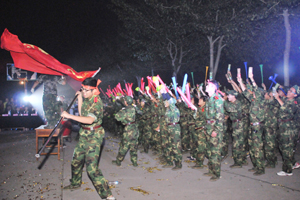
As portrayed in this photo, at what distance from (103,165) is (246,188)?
4145mm

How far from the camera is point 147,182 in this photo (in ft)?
20.2

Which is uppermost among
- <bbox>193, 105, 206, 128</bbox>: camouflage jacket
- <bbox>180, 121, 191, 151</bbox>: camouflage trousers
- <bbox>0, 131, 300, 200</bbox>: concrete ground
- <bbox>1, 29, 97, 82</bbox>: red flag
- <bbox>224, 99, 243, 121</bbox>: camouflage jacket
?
<bbox>1, 29, 97, 82</bbox>: red flag

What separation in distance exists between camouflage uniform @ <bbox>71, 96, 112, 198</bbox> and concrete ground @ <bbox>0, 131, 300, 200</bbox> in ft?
1.64

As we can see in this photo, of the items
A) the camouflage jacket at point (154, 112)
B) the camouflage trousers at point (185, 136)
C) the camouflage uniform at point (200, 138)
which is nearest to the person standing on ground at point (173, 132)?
the camouflage uniform at point (200, 138)

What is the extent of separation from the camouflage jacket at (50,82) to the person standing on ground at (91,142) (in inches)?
149

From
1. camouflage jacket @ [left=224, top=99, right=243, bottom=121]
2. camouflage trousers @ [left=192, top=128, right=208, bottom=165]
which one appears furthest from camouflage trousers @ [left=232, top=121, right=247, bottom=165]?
camouflage trousers @ [left=192, top=128, right=208, bottom=165]

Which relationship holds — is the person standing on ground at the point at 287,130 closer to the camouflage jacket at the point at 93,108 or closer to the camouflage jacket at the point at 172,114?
the camouflage jacket at the point at 172,114

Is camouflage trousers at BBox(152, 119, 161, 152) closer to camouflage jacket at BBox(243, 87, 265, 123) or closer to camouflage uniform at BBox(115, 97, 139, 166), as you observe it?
camouflage uniform at BBox(115, 97, 139, 166)

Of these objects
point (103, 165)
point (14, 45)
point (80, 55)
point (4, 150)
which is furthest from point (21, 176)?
point (80, 55)

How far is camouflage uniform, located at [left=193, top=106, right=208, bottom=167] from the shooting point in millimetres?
7492

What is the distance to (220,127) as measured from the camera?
20.6 feet

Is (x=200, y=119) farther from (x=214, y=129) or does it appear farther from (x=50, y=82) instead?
(x=50, y=82)

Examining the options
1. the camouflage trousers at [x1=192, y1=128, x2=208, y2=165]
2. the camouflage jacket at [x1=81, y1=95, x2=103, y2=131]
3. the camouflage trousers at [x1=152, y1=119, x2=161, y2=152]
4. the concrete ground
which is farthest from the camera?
the camouflage trousers at [x1=152, y1=119, x2=161, y2=152]

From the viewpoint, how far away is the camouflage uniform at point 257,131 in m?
6.65
